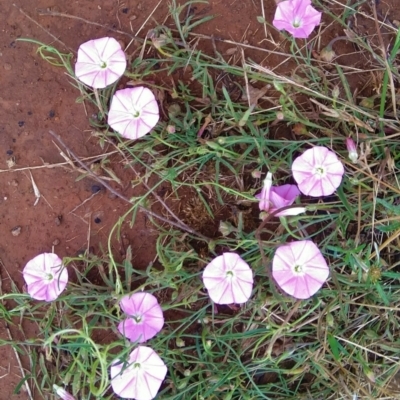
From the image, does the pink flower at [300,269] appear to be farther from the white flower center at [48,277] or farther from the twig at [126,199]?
the white flower center at [48,277]

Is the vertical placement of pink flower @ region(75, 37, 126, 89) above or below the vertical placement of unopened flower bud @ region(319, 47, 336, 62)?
below

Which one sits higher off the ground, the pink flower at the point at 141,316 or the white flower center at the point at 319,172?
the white flower center at the point at 319,172

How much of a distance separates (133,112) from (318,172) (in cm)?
47

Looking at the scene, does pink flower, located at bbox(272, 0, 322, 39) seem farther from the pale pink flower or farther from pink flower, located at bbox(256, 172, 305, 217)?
the pale pink flower

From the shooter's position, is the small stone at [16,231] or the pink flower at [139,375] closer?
the pink flower at [139,375]

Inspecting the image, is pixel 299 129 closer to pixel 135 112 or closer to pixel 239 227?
pixel 239 227

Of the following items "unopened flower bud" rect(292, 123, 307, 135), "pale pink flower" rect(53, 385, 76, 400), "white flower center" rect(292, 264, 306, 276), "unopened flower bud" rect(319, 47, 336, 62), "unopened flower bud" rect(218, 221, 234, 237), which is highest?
"unopened flower bud" rect(319, 47, 336, 62)

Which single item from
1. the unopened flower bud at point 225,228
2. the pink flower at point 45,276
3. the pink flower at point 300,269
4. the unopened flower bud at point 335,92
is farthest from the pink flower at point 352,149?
the pink flower at point 45,276

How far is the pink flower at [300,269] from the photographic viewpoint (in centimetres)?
129

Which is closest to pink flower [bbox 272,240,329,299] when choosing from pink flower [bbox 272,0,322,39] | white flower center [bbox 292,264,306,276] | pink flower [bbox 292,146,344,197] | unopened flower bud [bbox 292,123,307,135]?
white flower center [bbox 292,264,306,276]

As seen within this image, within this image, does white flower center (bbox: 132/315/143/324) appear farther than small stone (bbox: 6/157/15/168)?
No

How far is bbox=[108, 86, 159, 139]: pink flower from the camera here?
4.41 ft

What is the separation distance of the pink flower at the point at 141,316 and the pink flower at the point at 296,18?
738 millimetres

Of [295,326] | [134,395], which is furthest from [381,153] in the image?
[134,395]
